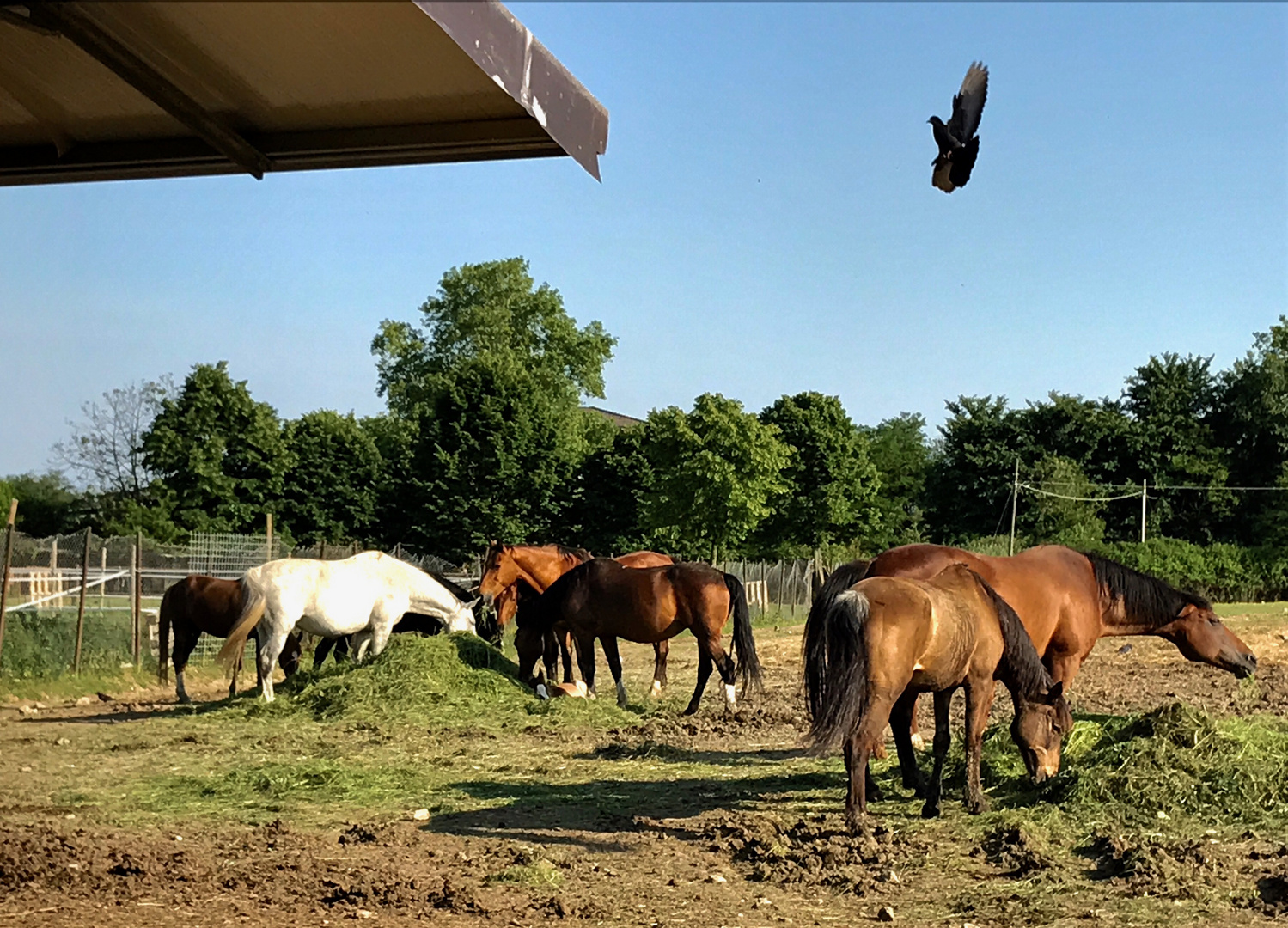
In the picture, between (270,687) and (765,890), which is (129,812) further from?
(270,687)

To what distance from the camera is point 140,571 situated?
1594 cm

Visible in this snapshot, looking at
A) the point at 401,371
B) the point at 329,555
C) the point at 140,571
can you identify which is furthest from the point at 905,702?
the point at 401,371

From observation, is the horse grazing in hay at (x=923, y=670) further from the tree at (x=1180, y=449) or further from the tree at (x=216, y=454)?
the tree at (x=1180, y=449)

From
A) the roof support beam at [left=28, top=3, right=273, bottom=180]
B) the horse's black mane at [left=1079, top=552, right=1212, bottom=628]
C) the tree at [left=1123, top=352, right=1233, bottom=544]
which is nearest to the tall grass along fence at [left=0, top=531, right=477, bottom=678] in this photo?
the horse's black mane at [left=1079, top=552, right=1212, bottom=628]

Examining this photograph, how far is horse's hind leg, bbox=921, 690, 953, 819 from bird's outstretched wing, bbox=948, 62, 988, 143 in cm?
342

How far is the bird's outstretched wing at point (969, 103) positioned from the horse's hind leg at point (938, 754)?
11.2 feet

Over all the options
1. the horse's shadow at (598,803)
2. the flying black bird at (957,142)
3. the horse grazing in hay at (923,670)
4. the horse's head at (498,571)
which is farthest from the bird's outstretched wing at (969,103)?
the horse's head at (498,571)

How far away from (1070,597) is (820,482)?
33.9 meters

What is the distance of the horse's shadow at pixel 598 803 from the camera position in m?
6.98

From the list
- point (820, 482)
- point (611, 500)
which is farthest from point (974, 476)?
point (611, 500)

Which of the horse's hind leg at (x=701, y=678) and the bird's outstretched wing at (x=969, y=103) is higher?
the bird's outstretched wing at (x=969, y=103)

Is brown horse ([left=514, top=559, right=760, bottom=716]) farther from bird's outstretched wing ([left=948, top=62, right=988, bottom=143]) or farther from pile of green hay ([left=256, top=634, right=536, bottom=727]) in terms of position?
bird's outstretched wing ([left=948, top=62, right=988, bottom=143])

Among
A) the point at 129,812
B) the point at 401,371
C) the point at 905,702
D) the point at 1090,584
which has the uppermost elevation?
the point at 401,371

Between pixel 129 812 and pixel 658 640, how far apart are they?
6.14m
